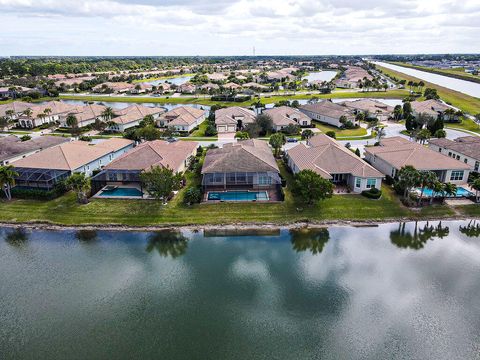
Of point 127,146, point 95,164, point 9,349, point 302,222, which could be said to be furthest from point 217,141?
point 9,349

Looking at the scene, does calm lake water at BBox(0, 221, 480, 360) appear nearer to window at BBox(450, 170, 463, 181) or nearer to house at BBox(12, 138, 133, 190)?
house at BBox(12, 138, 133, 190)

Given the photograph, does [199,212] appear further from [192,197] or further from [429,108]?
[429,108]

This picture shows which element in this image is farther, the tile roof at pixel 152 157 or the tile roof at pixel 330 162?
the tile roof at pixel 152 157

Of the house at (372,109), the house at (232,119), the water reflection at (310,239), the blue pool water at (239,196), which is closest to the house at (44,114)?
the house at (232,119)

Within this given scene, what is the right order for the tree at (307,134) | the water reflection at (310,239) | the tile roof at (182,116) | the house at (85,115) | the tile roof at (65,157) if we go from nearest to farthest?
the water reflection at (310,239) < the tile roof at (65,157) < the tree at (307,134) < the tile roof at (182,116) < the house at (85,115)

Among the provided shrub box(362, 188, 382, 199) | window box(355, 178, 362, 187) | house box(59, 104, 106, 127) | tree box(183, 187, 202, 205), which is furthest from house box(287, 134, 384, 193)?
house box(59, 104, 106, 127)

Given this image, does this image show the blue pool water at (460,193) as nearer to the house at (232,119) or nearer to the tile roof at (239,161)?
the tile roof at (239,161)
